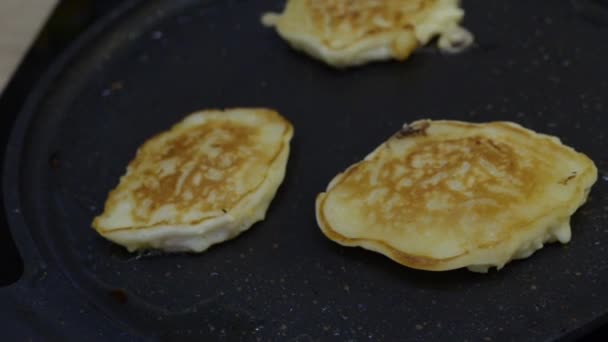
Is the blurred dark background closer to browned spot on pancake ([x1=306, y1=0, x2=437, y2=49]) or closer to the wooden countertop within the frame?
the wooden countertop

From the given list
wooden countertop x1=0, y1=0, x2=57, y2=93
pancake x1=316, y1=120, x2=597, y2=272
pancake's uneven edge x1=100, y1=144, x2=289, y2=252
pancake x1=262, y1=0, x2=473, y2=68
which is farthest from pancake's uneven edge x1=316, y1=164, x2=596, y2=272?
wooden countertop x1=0, y1=0, x2=57, y2=93

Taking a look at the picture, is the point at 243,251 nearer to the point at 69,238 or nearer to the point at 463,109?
the point at 69,238

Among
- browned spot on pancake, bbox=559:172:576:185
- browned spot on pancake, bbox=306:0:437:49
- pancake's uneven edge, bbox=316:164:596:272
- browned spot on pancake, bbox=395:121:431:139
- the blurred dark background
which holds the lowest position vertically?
the blurred dark background

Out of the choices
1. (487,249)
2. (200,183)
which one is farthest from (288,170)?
(487,249)

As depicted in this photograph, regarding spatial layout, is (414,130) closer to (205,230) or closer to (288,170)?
(288,170)

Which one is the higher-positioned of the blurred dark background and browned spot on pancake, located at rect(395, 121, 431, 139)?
browned spot on pancake, located at rect(395, 121, 431, 139)
